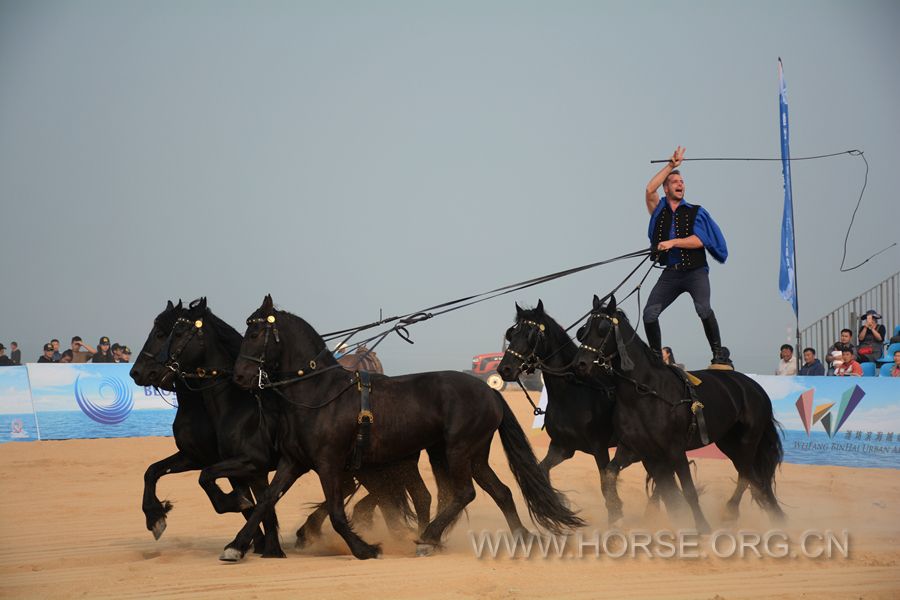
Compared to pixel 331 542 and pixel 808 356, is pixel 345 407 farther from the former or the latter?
pixel 808 356

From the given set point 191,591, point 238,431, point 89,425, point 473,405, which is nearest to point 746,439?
point 473,405

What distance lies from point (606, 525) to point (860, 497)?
3.50 m

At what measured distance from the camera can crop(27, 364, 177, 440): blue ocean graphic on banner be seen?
55.9 feet

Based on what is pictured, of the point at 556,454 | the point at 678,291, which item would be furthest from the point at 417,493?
the point at 678,291

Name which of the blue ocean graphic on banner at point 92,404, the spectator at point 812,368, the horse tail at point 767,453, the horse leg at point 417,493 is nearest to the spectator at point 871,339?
the spectator at point 812,368

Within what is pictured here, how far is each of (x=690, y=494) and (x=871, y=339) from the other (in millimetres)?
8093

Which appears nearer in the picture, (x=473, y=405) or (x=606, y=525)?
(x=473, y=405)

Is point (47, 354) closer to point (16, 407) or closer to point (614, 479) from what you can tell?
point (16, 407)

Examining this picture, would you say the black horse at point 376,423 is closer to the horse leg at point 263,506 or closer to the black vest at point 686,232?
the horse leg at point 263,506

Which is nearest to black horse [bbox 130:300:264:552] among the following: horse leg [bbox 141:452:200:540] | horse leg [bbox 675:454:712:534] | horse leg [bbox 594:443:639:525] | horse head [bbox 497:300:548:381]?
horse leg [bbox 141:452:200:540]

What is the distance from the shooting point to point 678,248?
30.8ft

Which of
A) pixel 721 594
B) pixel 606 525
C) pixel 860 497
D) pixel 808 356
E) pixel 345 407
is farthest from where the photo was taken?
pixel 808 356

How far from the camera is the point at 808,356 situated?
49.2 ft

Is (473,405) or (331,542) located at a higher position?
(473,405)
